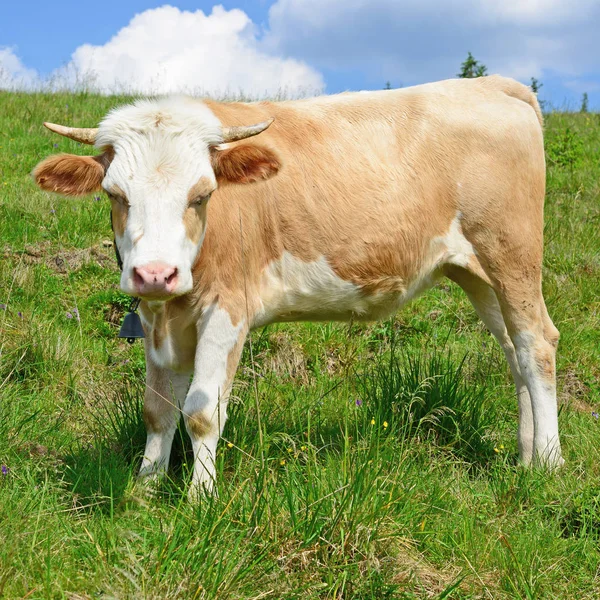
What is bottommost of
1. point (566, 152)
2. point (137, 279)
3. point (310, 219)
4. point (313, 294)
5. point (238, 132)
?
point (313, 294)

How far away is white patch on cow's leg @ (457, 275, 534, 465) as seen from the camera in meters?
5.28

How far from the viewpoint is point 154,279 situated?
338 cm

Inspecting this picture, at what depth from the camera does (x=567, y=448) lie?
514 cm

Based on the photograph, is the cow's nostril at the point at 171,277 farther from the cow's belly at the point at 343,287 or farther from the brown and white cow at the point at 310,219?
the cow's belly at the point at 343,287

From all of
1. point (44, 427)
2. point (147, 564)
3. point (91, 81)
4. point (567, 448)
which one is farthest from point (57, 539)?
point (91, 81)

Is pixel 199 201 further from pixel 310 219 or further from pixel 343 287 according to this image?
pixel 343 287

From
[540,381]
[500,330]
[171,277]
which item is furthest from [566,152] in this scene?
[171,277]

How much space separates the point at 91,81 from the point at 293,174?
441 inches

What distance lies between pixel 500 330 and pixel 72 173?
326 cm

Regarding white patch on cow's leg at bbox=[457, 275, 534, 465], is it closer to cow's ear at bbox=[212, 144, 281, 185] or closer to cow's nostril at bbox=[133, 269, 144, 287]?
cow's ear at bbox=[212, 144, 281, 185]

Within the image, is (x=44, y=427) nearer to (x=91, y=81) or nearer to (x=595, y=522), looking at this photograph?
(x=595, y=522)

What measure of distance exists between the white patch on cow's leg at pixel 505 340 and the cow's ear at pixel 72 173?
269cm

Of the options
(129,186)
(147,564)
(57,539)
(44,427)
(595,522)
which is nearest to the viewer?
(147,564)

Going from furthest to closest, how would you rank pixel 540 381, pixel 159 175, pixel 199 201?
pixel 540 381
pixel 199 201
pixel 159 175
